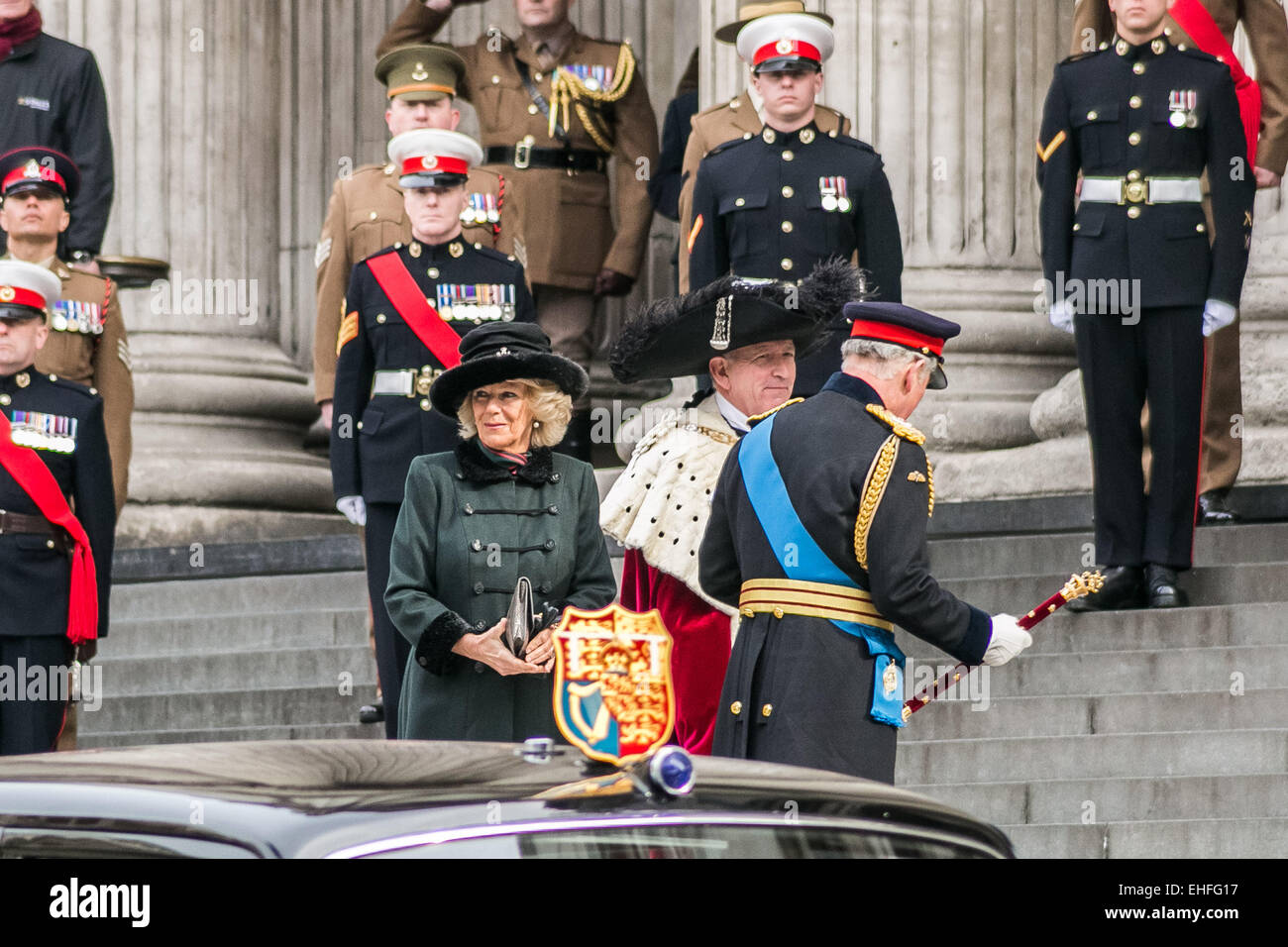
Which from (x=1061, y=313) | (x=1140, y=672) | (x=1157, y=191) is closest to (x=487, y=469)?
(x=1140, y=672)

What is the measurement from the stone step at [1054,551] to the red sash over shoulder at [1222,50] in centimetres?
132

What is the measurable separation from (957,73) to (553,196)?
222 centimetres

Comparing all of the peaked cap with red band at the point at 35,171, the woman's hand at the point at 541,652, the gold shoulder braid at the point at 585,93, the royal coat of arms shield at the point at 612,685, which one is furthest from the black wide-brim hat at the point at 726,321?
the gold shoulder braid at the point at 585,93

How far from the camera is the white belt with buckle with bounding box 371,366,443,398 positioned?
8.36m

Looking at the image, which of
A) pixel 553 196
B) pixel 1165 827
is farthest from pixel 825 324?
pixel 553 196

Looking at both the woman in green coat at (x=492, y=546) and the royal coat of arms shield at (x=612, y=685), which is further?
the woman in green coat at (x=492, y=546)

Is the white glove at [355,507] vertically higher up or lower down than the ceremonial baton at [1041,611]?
higher up

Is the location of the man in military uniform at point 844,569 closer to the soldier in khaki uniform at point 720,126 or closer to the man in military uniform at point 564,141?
the soldier in khaki uniform at point 720,126

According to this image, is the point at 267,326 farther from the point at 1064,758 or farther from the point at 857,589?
the point at 857,589

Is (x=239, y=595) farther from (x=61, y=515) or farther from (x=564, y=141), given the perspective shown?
(x=564, y=141)

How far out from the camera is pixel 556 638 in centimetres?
369

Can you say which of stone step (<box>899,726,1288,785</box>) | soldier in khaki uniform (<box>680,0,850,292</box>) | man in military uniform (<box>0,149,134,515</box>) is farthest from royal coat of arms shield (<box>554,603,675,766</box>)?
soldier in khaki uniform (<box>680,0,850,292</box>)

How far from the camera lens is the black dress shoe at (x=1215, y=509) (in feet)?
29.3

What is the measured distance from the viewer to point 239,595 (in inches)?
417
